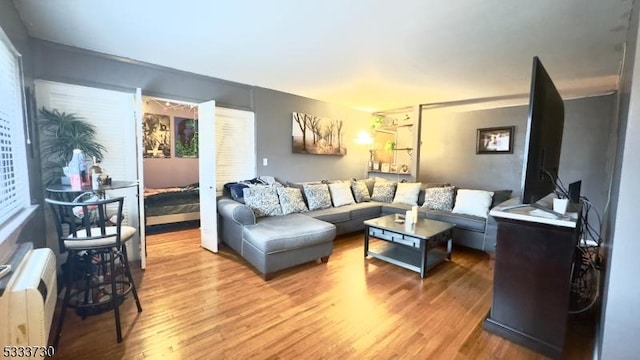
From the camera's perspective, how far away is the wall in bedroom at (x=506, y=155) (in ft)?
13.4

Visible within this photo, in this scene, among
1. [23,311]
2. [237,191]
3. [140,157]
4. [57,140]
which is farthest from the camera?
[237,191]

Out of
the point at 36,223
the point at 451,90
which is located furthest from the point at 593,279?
the point at 36,223

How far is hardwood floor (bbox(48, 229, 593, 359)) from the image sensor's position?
5.65 feet

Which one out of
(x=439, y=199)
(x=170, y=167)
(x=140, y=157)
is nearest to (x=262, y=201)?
(x=140, y=157)

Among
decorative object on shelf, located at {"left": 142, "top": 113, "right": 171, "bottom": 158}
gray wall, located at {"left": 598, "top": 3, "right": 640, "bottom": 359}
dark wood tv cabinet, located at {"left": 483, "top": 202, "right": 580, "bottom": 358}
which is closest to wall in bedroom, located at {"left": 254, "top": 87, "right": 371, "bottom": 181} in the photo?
decorative object on shelf, located at {"left": 142, "top": 113, "right": 171, "bottom": 158}

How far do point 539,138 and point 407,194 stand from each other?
9.60ft

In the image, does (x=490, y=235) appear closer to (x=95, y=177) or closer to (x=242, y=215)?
(x=242, y=215)

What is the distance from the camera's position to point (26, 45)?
2314 millimetres

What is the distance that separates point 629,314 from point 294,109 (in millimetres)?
4186

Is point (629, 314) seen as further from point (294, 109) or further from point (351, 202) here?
point (294, 109)

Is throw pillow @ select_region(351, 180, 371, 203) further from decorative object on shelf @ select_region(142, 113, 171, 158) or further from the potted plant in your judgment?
decorative object on shelf @ select_region(142, 113, 171, 158)

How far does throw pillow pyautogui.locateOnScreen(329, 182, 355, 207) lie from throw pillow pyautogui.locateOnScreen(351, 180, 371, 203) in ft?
0.61

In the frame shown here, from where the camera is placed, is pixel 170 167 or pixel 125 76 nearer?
pixel 125 76

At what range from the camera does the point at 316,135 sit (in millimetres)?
4895
